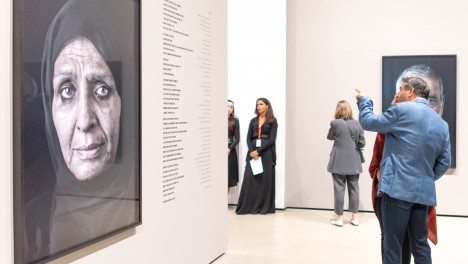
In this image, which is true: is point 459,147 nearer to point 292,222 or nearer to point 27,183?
point 292,222

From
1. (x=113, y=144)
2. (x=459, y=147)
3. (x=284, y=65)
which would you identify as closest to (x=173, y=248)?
(x=113, y=144)

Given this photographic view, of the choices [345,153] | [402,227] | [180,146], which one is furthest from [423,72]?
[180,146]

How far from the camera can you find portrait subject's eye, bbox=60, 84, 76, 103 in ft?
7.64

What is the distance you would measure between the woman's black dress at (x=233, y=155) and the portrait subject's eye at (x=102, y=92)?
4.82 meters

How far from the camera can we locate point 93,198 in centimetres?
260

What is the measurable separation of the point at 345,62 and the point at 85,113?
18.7 ft

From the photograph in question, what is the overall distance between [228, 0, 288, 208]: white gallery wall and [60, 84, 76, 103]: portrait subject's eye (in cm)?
521

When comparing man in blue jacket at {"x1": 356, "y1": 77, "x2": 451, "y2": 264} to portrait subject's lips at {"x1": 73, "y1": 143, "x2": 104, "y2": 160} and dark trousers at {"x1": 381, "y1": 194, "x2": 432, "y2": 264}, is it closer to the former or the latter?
dark trousers at {"x1": 381, "y1": 194, "x2": 432, "y2": 264}

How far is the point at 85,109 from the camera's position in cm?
251

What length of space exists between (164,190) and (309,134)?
4.53 metres

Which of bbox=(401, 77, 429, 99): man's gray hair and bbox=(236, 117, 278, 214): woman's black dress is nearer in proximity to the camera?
bbox=(401, 77, 429, 99): man's gray hair

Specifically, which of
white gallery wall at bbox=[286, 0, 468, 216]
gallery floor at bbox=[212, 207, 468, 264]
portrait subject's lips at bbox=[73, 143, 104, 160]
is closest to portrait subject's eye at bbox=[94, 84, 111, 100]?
portrait subject's lips at bbox=[73, 143, 104, 160]

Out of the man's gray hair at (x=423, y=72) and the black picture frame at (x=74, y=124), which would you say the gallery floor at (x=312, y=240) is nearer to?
the man's gray hair at (x=423, y=72)

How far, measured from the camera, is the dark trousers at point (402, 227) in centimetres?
342
